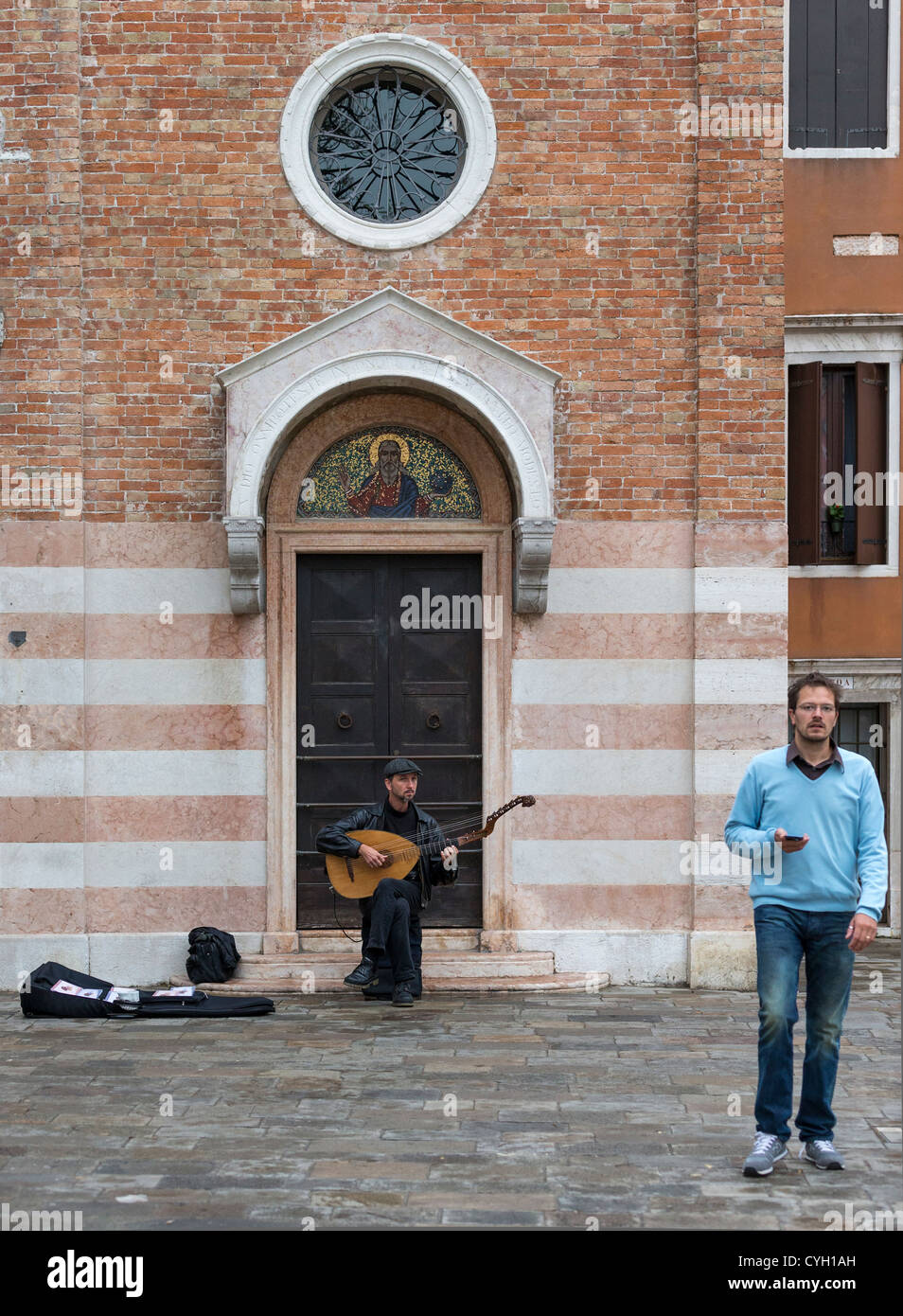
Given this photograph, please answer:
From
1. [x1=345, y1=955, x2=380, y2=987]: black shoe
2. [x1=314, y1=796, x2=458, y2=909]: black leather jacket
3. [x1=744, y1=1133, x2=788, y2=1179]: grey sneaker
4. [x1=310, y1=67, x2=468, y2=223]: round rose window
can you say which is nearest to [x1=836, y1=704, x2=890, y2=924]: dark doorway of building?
[x1=314, y1=796, x2=458, y2=909]: black leather jacket

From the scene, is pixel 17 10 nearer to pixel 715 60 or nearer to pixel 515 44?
pixel 515 44

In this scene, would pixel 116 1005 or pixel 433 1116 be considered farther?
pixel 116 1005

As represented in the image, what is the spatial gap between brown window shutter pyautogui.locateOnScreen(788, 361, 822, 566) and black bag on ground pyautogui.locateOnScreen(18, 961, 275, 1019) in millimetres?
6683

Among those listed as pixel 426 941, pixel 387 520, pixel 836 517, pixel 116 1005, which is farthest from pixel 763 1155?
pixel 836 517

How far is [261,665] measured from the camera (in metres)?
11.2

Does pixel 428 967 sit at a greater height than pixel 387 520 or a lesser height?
lesser

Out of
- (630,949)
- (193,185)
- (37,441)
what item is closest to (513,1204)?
(630,949)

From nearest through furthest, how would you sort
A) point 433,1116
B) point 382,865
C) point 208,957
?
point 433,1116 → point 382,865 → point 208,957

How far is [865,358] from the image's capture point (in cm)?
1424

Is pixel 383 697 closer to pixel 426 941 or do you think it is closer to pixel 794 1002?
pixel 426 941

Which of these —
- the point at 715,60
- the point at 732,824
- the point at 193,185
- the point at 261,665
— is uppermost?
the point at 715,60

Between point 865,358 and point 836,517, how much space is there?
1.47 metres

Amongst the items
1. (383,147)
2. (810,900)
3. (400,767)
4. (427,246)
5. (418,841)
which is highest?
(383,147)

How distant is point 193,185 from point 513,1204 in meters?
7.73
